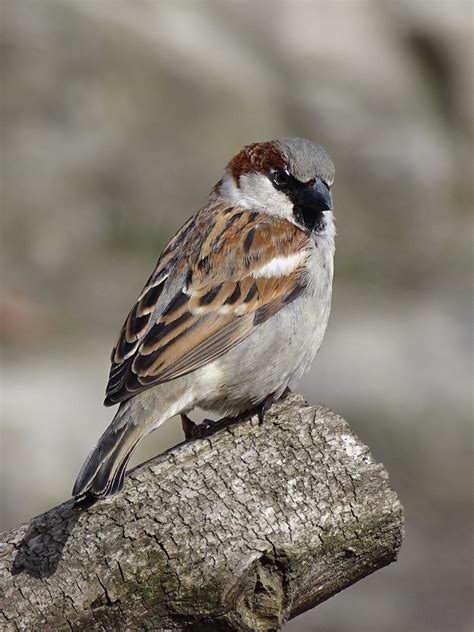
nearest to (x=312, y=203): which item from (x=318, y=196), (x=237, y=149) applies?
(x=318, y=196)

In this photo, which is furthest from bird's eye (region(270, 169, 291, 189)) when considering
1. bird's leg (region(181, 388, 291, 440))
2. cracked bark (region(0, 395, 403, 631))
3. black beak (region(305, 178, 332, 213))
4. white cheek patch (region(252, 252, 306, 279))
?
cracked bark (region(0, 395, 403, 631))

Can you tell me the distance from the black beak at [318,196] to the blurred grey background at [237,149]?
4072 mm

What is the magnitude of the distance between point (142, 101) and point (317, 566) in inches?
349

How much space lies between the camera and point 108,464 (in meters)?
3.02

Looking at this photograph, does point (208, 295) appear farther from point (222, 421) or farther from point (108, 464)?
point (108, 464)

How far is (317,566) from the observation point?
261 centimetres

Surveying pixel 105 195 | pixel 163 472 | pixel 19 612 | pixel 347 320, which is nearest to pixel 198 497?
pixel 163 472

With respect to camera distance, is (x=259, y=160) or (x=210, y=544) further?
(x=259, y=160)

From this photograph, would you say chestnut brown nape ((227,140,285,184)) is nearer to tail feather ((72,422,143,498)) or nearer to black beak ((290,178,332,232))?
black beak ((290,178,332,232))

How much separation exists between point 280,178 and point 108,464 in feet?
5.97

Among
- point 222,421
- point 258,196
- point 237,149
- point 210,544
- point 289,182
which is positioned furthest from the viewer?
point 237,149

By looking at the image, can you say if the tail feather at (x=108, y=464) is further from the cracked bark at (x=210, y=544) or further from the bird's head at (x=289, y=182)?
the bird's head at (x=289, y=182)

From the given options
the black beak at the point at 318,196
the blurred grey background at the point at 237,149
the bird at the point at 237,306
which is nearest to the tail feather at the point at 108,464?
the bird at the point at 237,306

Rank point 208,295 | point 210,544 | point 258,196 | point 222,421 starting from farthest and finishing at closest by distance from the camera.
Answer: point 258,196
point 208,295
point 222,421
point 210,544
